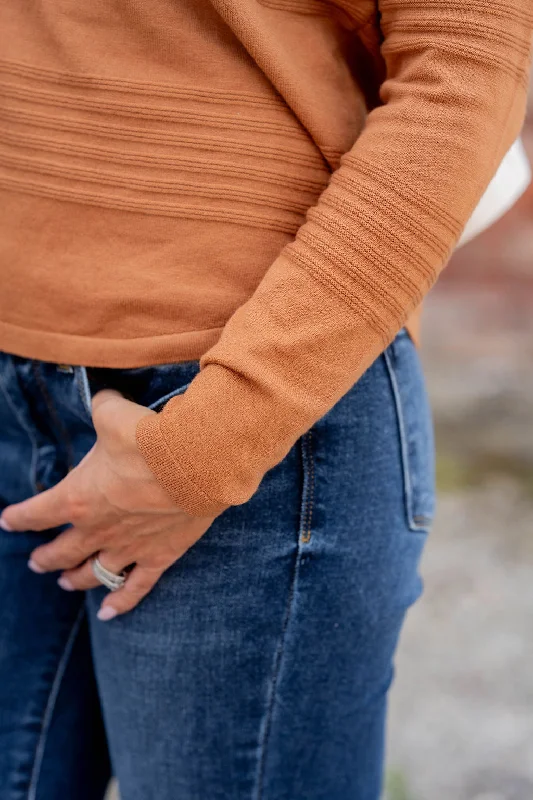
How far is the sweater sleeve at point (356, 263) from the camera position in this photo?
2.05ft

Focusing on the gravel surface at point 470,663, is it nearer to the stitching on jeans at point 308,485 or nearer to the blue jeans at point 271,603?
the blue jeans at point 271,603

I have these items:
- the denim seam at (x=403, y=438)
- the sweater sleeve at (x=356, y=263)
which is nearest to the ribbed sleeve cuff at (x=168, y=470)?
the sweater sleeve at (x=356, y=263)

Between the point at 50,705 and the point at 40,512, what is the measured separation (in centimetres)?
28

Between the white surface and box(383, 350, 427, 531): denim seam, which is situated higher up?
the white surface

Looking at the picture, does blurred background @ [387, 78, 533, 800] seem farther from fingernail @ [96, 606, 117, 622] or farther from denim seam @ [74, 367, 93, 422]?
denim seam @ [74, 367, 93, 422]

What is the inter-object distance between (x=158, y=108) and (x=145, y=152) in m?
0.04

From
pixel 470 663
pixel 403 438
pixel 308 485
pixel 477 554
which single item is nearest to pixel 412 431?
pixel 403 438

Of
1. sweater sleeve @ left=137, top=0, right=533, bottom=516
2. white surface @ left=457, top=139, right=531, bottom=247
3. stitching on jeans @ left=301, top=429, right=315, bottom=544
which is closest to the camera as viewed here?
sweater sleeve @ left=137, top=0, right=533, bottom=516

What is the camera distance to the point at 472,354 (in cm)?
299

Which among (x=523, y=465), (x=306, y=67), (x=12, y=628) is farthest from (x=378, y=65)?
(x=523, y=465)

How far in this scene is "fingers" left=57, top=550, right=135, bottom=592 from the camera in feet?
2.48

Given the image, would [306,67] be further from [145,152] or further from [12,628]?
[12,628]

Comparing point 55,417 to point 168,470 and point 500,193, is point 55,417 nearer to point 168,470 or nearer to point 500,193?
point 168,470

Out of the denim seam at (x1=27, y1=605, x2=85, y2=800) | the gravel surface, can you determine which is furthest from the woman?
the gravel surface
